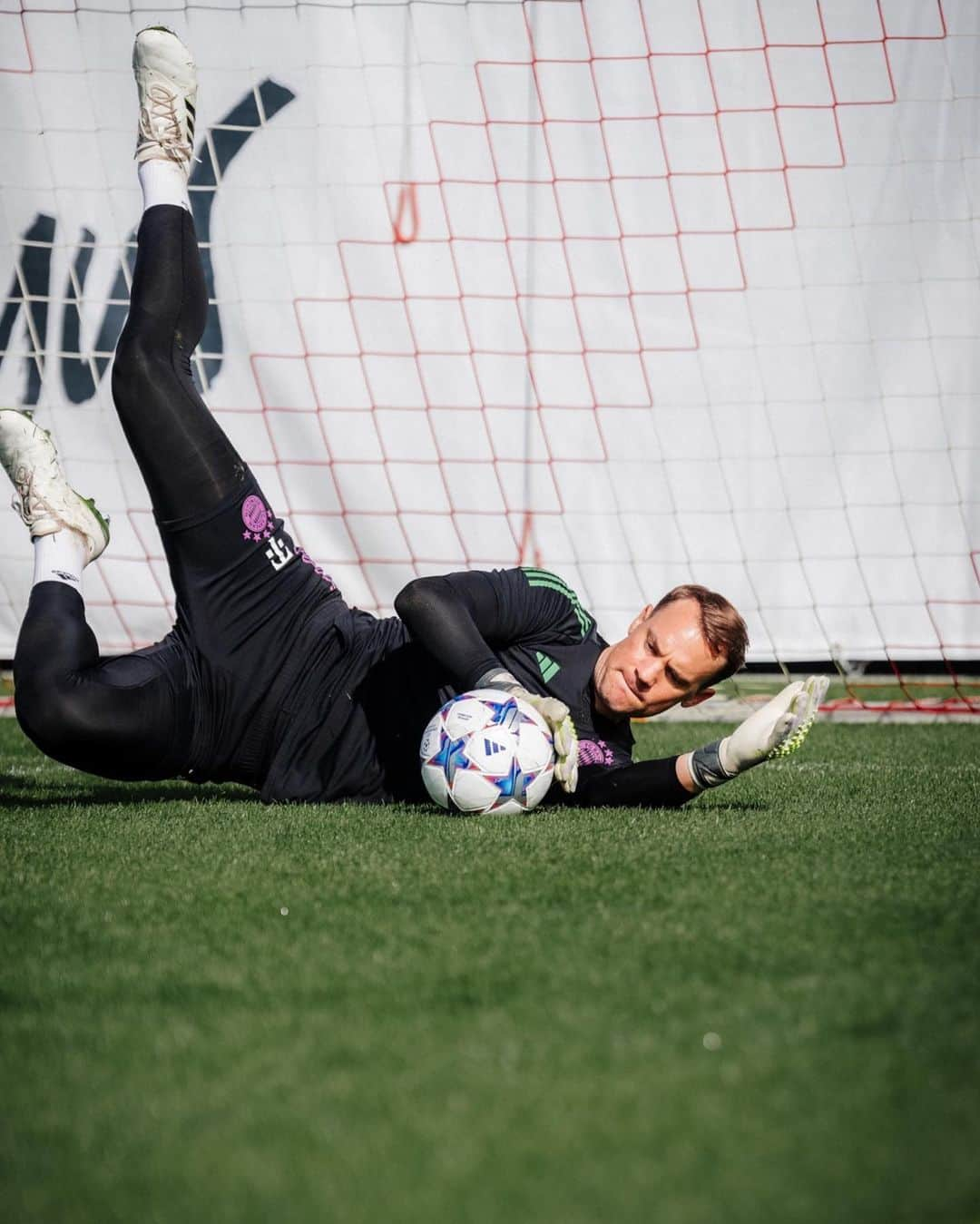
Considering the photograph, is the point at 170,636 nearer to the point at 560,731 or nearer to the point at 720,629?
the point at 560,731

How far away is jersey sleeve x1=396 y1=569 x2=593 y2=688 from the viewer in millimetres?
3547

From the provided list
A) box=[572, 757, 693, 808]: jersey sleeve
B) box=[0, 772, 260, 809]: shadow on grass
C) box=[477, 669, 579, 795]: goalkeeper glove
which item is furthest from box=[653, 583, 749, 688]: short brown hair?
box=[0, 772, 260, 809]: shadow on grass

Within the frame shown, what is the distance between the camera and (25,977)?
2.24 metres

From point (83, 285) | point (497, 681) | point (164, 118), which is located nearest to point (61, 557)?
point (497, 681)

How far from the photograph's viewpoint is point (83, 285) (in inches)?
283

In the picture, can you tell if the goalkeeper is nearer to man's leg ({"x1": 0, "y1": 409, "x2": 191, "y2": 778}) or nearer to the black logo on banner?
man's leg ({"x1": 0, "y1": 409, "x2": 191, "y2": 778})

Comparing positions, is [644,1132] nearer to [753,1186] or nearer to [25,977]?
[753,1186]

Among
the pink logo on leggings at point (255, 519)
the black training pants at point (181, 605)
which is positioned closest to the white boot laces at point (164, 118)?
the black training pants at point (181, 605)

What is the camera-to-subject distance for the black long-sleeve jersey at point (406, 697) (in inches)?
149

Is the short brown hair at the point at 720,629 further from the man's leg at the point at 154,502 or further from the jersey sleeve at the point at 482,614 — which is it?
the man's leg at the point at 154,502

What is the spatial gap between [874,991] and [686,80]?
5.93m

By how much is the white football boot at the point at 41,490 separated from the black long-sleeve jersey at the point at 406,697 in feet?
2.29

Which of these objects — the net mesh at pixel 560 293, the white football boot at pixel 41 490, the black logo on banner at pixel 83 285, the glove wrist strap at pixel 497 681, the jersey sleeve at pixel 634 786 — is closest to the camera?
the glove wrist strap at pixel 497 681

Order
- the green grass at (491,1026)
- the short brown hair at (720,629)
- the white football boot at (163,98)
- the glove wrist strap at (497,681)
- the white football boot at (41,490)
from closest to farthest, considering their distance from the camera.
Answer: the green grass at (491,1026), the glove wrist strap at (497,681), the short brown hair at (720,629), the white football boot at (41,490), the white football boot at (163,98)
